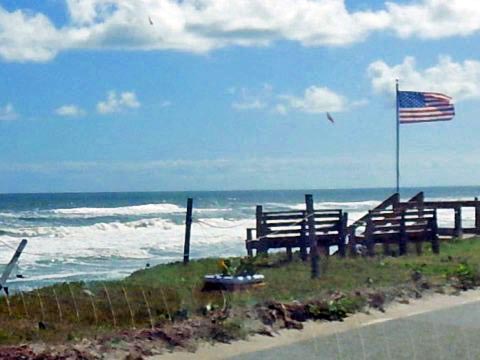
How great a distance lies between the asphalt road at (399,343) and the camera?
970 cm

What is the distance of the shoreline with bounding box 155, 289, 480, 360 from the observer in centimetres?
979

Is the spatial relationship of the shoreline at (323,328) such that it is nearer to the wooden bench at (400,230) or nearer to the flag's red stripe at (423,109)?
the wooden bench at (400,230)

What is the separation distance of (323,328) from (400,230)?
389 inches

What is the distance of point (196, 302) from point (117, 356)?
9.78 ft

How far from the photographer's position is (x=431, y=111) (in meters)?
25.7

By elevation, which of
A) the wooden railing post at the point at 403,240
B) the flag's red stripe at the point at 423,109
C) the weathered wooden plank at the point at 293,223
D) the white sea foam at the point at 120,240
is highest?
the flag's red stripe at the point at 423,109

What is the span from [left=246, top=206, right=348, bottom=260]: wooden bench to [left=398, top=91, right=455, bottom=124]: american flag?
630 cm

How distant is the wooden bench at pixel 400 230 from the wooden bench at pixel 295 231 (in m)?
0.87

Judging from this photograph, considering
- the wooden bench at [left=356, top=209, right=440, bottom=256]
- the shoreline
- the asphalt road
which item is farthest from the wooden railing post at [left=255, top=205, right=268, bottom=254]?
the asphalt road

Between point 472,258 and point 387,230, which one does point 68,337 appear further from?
point 387,230

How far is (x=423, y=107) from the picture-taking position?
1010 inches

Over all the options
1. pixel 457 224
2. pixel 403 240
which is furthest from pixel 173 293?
pixel 457 224

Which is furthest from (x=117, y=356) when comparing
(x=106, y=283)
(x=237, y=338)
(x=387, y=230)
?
(x=387, y=230)

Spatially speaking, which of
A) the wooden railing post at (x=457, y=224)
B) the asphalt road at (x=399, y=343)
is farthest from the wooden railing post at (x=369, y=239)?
A: the asphalt road at (x=399, y=343)
